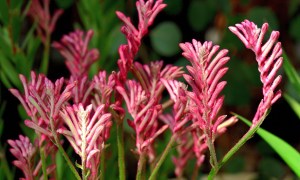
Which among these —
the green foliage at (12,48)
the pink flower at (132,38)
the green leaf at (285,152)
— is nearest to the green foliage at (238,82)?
the green foliage at (12,48)

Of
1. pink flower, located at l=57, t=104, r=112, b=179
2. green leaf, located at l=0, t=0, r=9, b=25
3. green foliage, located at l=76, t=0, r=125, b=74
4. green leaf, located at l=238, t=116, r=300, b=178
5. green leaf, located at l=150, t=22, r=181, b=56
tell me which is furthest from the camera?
green leaf, located at l=150, t=22, r=181, b=56

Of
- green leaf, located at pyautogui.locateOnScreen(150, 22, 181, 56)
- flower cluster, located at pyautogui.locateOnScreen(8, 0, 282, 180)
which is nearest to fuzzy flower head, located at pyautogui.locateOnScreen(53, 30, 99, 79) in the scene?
flower cluster, located at pyautogui.locateOnScreen(8, 0, 282, 180)

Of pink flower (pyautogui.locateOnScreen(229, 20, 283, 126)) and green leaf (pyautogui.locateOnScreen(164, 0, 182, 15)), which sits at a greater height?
green leaf (pyautogui.locateOnScreen(164, 0, 182, 15))

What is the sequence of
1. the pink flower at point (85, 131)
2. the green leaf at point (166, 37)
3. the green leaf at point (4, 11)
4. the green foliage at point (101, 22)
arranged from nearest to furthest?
1. the pink flower at point (85, 131)
2. the green leaf at point (4, 11)
3. the green foliage at point (101, 22)
4. the green leaf at point (166, 37)

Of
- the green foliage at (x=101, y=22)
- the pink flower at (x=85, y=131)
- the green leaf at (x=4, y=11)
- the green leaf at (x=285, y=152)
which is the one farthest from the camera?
the green foliage at (x=101, y=22)

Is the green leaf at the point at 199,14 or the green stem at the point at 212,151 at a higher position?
the green leaf at the point at 199,14

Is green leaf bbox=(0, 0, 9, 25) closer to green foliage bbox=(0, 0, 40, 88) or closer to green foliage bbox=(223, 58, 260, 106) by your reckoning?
green foliage bbox=(0, 0, 40, 88)

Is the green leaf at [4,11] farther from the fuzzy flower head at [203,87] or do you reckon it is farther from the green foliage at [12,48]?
the fuzzy flower head at [203,87]
